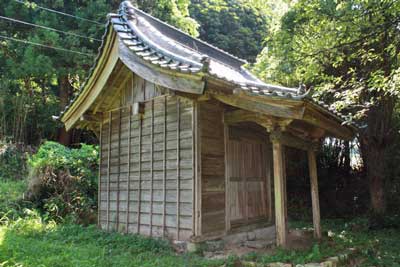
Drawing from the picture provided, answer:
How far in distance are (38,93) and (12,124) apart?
187 cm

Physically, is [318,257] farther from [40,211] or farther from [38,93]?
[38,93]

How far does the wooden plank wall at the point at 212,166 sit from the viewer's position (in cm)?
542

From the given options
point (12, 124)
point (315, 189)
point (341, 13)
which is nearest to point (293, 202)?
point (315, 189)

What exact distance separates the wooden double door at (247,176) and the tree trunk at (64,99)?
9.46 meters

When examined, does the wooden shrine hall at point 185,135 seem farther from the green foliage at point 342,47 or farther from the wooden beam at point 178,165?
the green foliage at point 342,47

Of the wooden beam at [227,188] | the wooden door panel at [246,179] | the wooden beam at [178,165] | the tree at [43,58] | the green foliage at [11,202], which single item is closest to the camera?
the wooden beam at [178,165]

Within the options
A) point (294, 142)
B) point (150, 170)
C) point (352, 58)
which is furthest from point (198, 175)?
point (352, 58)

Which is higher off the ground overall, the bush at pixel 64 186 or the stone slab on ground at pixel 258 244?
the bush at pixel 64 186

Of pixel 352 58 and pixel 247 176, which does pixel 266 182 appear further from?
pixel 352 58

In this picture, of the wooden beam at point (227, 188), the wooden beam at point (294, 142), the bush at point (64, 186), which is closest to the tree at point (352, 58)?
the wooden beam at point (294, 142)

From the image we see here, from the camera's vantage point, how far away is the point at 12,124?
41.3 ft

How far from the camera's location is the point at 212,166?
18.6ft

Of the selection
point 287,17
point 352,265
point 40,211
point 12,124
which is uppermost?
point 287,17

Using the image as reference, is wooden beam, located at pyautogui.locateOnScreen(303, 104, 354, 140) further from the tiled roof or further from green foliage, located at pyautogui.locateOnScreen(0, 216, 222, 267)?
green foliage, located at pyautogui.locateOnScreen(0, 216, 222, 267)
